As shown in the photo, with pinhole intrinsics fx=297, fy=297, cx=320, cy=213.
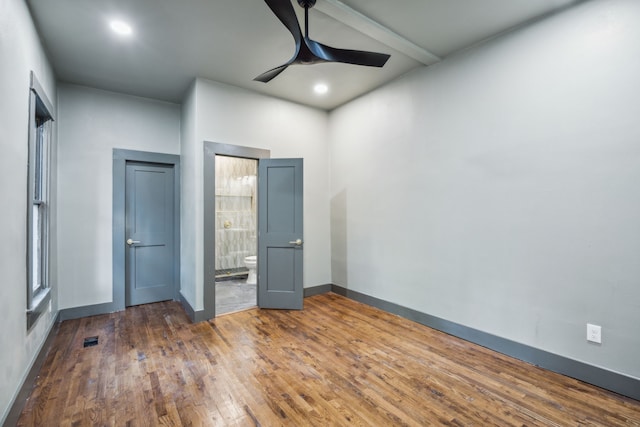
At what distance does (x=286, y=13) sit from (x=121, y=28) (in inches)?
67.6

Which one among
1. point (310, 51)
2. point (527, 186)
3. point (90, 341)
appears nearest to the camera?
point (310, 51)

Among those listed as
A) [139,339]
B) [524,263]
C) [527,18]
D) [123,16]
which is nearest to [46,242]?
[139,339]

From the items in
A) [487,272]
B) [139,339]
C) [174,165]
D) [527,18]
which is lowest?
[139,339]

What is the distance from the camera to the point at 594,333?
7.30 ft

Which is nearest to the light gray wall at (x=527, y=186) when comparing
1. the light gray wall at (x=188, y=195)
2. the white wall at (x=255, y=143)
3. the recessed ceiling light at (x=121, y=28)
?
the white wall at (x=255, y=143)

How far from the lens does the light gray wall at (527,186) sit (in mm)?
2133

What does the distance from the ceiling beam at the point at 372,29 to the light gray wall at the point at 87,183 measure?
3137 millimetres

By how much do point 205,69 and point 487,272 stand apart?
370cm

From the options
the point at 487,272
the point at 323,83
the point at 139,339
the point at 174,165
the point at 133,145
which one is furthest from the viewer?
the point at 174,165

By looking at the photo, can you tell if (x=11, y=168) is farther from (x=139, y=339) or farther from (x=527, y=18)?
(x=527, y=18)

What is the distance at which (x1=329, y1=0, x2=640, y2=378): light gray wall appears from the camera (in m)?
2.13

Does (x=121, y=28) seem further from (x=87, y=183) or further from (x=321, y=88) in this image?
(x=321, y=88)

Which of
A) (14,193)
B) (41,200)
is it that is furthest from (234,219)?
(14,193)

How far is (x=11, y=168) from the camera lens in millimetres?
1922
